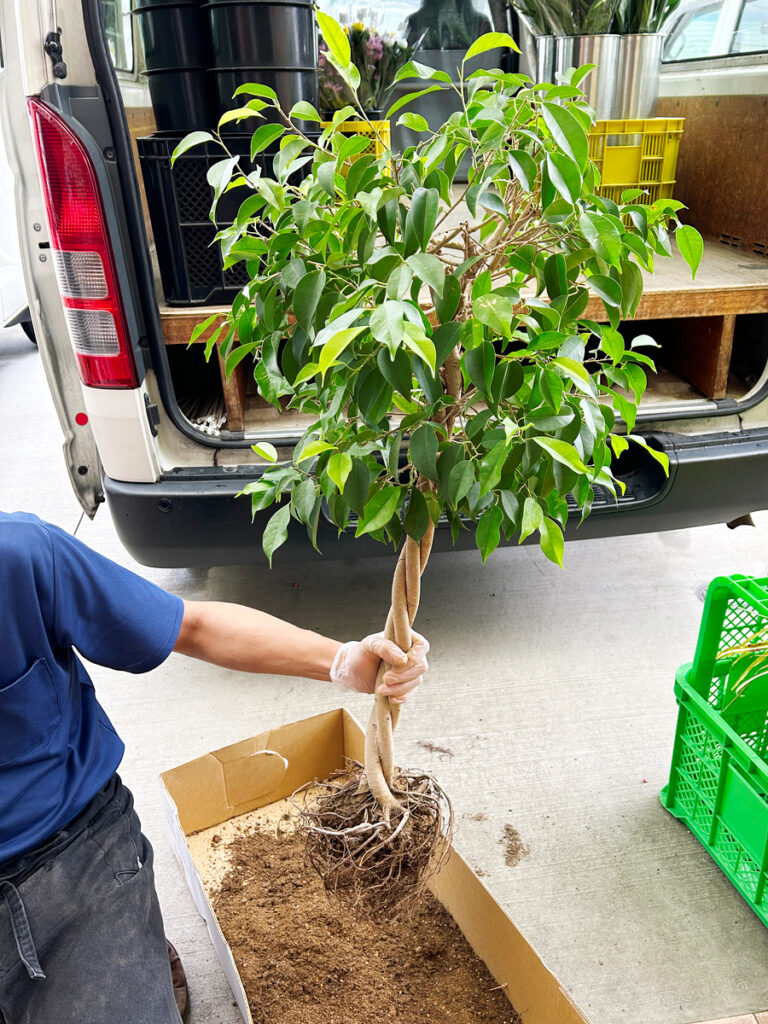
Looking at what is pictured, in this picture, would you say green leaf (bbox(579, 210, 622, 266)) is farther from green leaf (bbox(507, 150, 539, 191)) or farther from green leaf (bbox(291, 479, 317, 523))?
green leaf (bbox(291, 479, 317, 523))

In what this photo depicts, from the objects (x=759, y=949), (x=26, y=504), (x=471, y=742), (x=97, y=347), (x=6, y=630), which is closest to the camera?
(x=6, y=630)

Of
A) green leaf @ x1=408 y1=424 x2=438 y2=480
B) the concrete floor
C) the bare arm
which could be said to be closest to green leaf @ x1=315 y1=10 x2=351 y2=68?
green leaf @ x1=408 y1=424 x2=438 y2=480

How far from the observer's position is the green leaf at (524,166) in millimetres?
1001

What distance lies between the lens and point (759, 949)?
191cm

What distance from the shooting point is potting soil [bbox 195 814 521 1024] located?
1744mm

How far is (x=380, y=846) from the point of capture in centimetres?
165

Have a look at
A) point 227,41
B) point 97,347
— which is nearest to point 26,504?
point 97,347

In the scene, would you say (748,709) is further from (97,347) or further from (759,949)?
(97,347)

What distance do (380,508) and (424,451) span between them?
0.40 ft

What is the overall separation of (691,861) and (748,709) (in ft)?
1.29

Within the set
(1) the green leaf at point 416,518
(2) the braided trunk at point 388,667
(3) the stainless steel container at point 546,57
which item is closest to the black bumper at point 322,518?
(2) the braided trunk at point 388,667

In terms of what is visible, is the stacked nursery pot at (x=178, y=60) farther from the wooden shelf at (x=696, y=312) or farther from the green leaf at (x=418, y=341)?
the green leaf at (x=418, y=341)

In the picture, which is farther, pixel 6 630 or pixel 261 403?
pixel 261 403

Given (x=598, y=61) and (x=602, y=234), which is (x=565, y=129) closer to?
(x=602, y=234)
